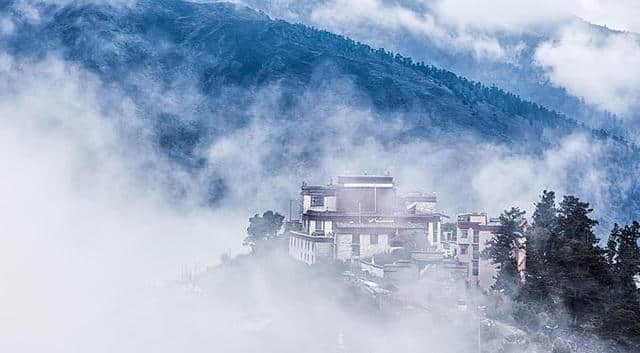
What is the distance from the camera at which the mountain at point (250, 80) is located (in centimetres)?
14338

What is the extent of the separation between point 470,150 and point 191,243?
2285 inches

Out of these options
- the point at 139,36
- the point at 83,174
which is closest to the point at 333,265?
the point at 83,174

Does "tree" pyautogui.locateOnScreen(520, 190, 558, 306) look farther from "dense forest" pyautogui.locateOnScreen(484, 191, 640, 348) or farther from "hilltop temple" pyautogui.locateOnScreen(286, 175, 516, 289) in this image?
"hilltop temple" pyautogui.locateOnScreen(286, 175, 516, 289)

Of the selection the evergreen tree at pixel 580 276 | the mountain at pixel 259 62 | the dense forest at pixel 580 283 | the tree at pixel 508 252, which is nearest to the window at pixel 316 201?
the tree at pixel 508 252

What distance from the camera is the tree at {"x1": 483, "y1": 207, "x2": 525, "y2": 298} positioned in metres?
36.8

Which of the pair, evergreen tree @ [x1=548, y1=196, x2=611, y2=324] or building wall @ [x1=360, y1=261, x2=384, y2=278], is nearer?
evergreen tree @ [x1=548, y1=196, x2=611, y2=324]

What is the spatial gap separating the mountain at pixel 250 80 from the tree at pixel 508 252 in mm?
87528

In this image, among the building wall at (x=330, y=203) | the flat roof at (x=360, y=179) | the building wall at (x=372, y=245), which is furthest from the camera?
the flat roof at (x=360, y=179)

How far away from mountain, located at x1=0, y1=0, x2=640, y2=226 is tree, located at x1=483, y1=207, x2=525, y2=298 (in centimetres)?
8753

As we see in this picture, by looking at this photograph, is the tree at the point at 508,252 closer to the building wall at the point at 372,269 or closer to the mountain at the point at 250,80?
the building wall at the point at 372,269

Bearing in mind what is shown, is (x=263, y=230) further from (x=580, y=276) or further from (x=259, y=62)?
(x=259, y=62)

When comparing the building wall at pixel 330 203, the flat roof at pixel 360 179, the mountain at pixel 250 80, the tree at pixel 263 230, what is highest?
the mountain at pixel 250 80

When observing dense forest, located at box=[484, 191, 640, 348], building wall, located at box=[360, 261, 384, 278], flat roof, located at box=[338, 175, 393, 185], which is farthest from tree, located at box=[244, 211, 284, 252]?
dense forest, located at box=[484, 191, 640, 348]

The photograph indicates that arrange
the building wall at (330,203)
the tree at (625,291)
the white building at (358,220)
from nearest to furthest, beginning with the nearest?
the tree at (625,291) < the white building at (358,220) < the building wall at (330,203)
